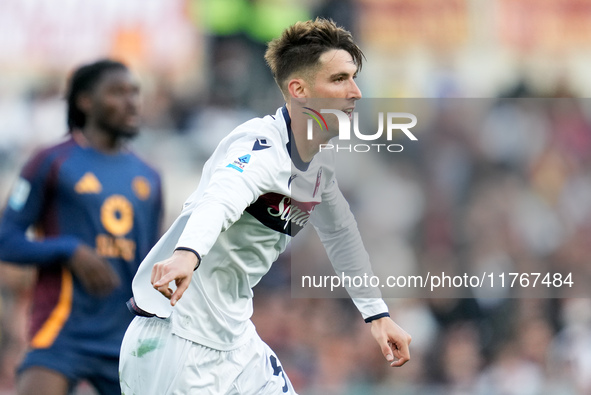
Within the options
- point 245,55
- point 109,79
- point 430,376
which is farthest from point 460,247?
point 109,79

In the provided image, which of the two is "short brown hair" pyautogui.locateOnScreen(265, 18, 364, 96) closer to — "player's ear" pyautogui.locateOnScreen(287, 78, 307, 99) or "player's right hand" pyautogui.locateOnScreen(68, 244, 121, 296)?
"player's ear" pyautogui.locateOnScreen(287, 78, 307, 99)

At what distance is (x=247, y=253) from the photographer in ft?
12.8

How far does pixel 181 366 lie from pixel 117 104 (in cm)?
252

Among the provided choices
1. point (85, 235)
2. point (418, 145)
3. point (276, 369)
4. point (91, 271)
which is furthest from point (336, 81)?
point (418, 145)

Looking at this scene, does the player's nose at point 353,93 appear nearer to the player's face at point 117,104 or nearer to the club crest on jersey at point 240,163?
the club crest on jersey at point 240,163

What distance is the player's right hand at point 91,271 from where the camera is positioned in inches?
202

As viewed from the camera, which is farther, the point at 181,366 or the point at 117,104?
the point at 117,104

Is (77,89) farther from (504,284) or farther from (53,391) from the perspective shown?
(504,284)

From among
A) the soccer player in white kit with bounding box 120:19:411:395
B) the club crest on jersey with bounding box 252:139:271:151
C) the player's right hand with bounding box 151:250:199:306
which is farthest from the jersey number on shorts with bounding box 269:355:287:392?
the player's right hand with bounding box 151:250:199:306

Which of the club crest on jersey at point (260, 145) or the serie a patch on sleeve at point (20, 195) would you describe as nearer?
the club crest on jersey at point (260, 145)

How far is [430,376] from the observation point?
8391mm

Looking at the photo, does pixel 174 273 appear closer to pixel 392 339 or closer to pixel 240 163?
pixel 240 163

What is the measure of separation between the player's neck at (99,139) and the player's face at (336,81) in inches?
83.8

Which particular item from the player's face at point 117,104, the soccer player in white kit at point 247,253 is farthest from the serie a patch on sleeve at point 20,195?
the soccer player in white kit at point 247,253
